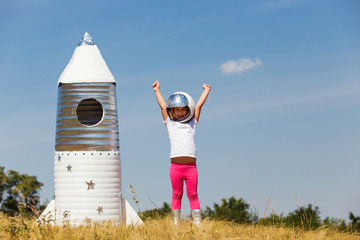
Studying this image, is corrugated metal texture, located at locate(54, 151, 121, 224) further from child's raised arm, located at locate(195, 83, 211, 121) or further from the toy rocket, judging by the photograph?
child's raised arm, located at locate(195, 83, 211, 121)

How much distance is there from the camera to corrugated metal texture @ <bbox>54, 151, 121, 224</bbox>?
361 inches

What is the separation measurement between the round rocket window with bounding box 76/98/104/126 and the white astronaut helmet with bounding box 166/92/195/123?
2636 millimetres

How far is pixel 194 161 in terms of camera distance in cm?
757

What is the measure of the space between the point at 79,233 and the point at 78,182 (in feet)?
8.65

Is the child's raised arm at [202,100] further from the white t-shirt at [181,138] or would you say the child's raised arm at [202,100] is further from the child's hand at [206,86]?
the white t-shirt at [181,138]

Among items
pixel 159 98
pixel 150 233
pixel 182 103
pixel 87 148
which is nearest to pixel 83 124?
pixel 87 148

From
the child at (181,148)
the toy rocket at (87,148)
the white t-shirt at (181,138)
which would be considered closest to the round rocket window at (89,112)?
the toy rocket at (87,148)

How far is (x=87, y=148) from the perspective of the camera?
30.6 feet

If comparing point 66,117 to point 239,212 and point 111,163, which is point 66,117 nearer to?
point 111,163

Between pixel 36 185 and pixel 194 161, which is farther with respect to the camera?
pixel 36 185

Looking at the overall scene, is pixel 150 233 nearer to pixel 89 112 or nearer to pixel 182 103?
pixel 182 103

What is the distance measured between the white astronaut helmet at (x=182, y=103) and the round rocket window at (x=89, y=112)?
264cm

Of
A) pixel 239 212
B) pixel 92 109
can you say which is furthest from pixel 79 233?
pixel 239 212

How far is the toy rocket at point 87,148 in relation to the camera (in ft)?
30.3
